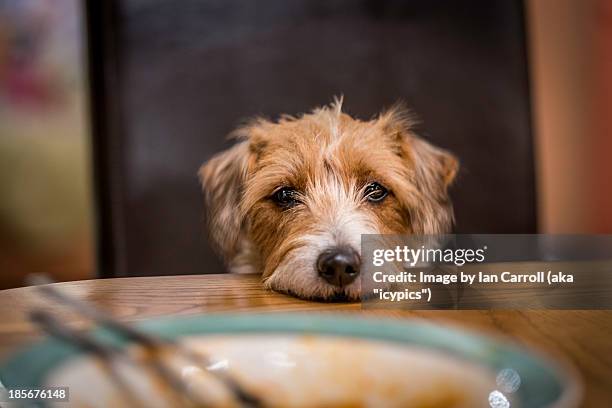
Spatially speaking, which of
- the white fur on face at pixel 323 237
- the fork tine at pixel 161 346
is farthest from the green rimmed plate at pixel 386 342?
the white fur on face at pixel 323 237

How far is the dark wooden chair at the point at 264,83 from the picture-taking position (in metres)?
0.68

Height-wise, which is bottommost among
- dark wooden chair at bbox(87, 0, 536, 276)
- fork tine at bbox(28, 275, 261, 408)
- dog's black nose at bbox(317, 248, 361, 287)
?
fork tine at bbox(28, 275, 261, 408)

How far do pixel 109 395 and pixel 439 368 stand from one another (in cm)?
21

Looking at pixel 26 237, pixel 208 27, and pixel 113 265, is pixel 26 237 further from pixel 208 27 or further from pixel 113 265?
pixel 208 27

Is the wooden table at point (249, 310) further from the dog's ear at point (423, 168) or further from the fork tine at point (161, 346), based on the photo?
the dog's ear at point (423, 168)

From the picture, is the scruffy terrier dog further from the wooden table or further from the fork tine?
the fork tine

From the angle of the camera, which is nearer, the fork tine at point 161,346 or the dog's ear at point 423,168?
the fork tine at point 161,346

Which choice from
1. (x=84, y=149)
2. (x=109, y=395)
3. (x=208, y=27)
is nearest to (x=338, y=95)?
(x=208, y=27)

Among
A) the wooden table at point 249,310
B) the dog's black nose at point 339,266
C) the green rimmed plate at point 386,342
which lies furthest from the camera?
the dog's black nose at point 339,266

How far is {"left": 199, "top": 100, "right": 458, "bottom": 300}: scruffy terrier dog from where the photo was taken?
2.08 ft

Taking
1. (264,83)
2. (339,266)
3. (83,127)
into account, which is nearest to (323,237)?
(339,266)

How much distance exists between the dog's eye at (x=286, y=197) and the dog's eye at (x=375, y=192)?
0.25ft

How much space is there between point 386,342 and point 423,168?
0.94 feet

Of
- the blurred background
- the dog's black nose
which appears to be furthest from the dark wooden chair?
the dog's black nose
